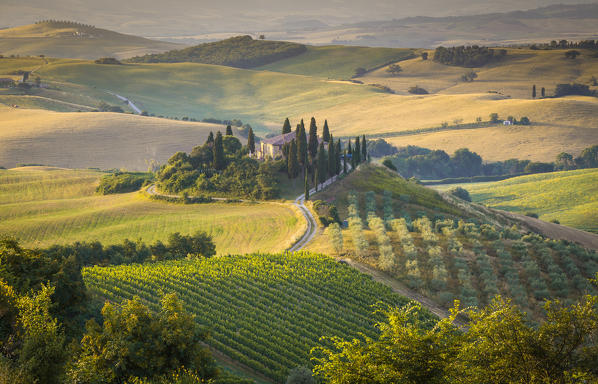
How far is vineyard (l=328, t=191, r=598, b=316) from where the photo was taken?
40.8m

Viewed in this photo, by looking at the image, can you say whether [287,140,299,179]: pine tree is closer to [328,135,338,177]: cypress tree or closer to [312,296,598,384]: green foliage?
[328,135,338,177]: cypress tree

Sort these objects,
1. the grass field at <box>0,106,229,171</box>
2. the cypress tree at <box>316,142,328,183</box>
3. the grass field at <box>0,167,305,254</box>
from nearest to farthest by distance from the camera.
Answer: the grass field at <box>0,167,305,254</box> < the cypress tree at <box>316,142,328,183</box> < the grass field at <box>0,106,229,171</box>

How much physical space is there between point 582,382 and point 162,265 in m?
31.9

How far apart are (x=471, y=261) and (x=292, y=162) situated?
34.6m

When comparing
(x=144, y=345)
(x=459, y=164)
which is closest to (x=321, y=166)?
(x=144, y=345)

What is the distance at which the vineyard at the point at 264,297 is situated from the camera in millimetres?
28422

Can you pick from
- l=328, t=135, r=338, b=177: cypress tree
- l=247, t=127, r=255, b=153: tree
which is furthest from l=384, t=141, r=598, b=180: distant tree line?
l=328, t=135, r=338, b=177: cypress tree

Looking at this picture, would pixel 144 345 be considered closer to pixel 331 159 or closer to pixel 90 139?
pixel 331 159

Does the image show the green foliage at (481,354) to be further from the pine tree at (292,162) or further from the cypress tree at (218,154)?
the cypress tree at (218,154)

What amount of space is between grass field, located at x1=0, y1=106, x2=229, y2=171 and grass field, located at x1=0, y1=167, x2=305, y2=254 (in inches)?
1598

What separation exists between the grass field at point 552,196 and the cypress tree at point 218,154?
6309cm

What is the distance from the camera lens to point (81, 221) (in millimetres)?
61875

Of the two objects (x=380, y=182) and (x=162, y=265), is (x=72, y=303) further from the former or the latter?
(x=380, y=182)

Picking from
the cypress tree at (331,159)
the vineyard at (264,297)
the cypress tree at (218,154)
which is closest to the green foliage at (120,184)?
the cypress tree at (218,154)
